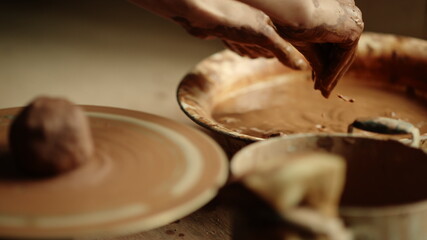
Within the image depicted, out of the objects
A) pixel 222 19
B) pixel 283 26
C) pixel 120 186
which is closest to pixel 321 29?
pixel 283 26

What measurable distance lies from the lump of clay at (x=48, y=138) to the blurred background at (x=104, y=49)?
1.54 metres

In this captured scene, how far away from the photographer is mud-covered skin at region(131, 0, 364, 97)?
4.32 feet

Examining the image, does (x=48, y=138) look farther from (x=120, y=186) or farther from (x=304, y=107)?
(x=304, y=107)

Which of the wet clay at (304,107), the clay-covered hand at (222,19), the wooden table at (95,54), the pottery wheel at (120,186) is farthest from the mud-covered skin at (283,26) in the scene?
the wooden table at (95,54)

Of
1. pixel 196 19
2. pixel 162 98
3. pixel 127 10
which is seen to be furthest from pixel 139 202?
pixel 127 10

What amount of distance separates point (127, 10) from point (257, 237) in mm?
2669

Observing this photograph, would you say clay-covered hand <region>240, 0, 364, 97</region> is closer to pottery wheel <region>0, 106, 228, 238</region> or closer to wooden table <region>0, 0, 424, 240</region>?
pottery wheel <region>0, 106, 228, 238</region>

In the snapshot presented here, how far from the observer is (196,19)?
52.1 inches

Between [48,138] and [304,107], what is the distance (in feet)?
4.06

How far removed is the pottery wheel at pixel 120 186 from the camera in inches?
34.8

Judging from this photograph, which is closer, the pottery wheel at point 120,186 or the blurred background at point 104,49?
the pottery wheel at point 120,186

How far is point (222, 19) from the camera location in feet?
4.39

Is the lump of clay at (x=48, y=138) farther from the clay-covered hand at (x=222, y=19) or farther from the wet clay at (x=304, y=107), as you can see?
the wet clay at (x=304, y=107)

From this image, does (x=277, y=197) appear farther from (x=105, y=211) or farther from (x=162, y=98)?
(x=162, y=98)
